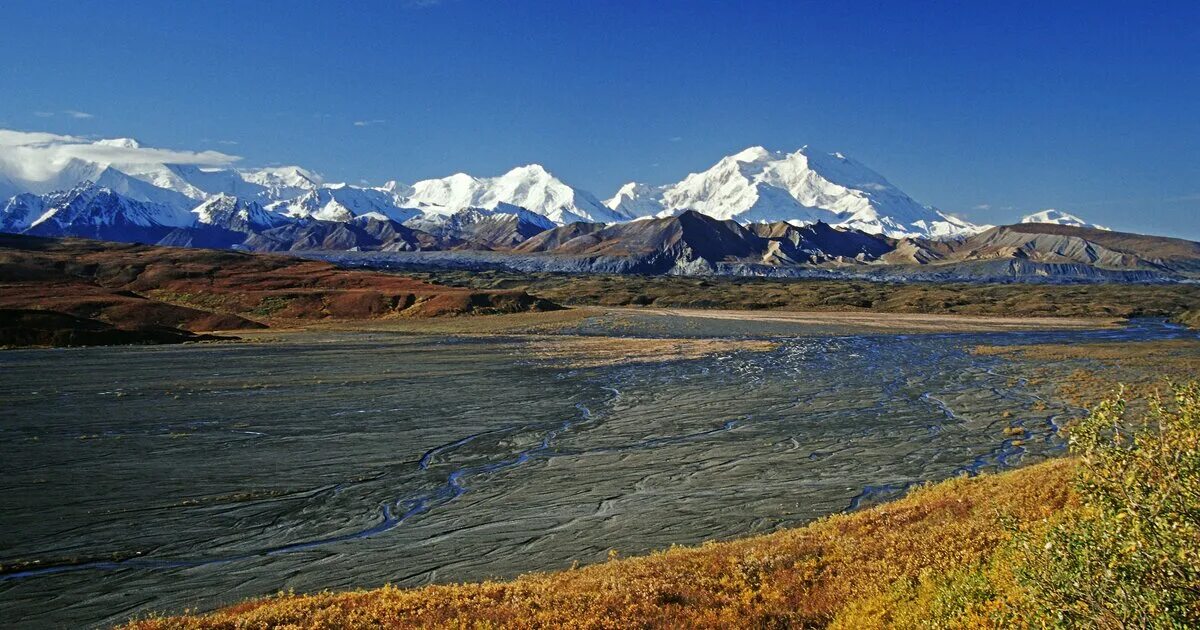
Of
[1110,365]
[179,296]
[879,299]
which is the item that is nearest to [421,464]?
[1110,365]

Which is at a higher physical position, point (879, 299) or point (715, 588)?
point (879, 299)

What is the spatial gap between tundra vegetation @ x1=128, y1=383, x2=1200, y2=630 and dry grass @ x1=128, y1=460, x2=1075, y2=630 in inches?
1.5

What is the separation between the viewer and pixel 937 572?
14.0 m

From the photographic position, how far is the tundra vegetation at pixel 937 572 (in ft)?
26.1

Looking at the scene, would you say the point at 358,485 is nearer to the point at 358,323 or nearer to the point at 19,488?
the point at 19,488

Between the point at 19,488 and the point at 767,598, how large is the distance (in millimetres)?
22876

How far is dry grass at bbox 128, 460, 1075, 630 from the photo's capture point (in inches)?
512

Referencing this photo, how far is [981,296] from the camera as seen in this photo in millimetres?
159875

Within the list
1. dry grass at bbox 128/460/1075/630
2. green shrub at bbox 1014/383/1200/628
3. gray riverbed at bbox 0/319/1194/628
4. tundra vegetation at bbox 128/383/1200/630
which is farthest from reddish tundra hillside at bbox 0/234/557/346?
green shrub at bbox 1014/383/1200/628

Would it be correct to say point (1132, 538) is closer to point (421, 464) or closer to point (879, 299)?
point (421, 464)

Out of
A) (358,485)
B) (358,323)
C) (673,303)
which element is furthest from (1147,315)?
(358,485)

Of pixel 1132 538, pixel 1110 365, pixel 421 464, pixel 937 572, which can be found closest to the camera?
pixel 1132 538

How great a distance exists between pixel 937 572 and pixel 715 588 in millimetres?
3952

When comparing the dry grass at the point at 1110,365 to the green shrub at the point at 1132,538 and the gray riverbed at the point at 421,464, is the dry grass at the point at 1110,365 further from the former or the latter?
the green shrub at the point at 1132,538
